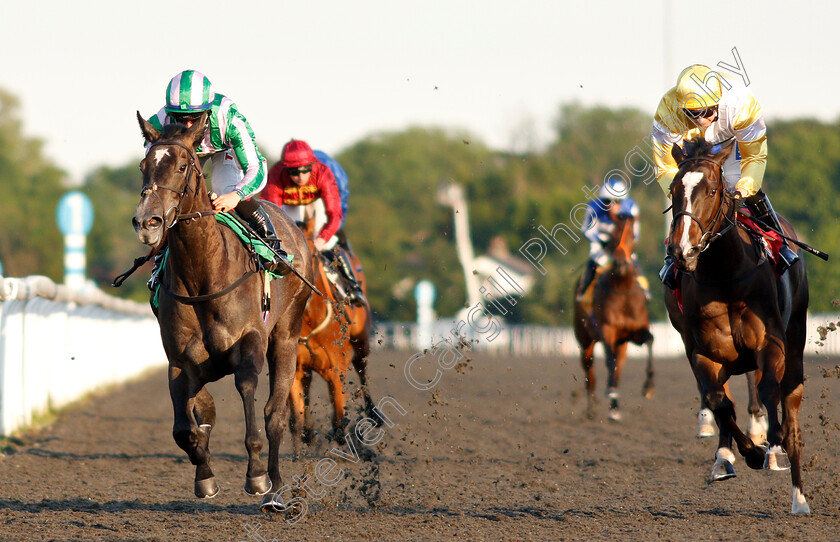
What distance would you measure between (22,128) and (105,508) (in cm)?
6378

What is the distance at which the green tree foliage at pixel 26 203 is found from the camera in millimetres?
52750

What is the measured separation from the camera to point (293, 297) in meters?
6.58

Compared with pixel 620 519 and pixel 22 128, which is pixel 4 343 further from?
pixel 22 128

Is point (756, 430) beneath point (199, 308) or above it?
beneath

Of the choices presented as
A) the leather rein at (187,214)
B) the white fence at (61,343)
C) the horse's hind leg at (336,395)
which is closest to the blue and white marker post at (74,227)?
the white fence at (61,343)

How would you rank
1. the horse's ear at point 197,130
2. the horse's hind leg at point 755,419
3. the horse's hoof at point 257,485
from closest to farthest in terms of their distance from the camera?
the horse's ear at point 197,130
the horse's hoof at point 257,485
the horse's hind leg at point 755,419

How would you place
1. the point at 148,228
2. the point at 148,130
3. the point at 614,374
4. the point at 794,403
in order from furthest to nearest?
Answer: 1. the point at 614,374
2. the point at 794,403
3. the point at 148,130
4. the point at 148,228

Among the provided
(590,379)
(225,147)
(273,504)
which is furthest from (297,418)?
(590,379)

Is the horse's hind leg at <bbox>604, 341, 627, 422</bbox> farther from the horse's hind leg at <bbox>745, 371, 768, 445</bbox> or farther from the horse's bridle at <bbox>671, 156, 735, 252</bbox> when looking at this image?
the horse's bridle at <bbox>671, 156, 735, 252</bbox>

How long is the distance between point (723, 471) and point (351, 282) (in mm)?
3786

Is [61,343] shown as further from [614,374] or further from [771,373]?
[771,373]

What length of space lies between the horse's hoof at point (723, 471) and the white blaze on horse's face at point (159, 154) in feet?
10.7

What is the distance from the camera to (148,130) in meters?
5.25

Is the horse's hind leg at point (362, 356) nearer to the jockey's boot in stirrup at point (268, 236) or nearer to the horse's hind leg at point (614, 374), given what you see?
the jockey's boot in stirrup at point (268, 236)
